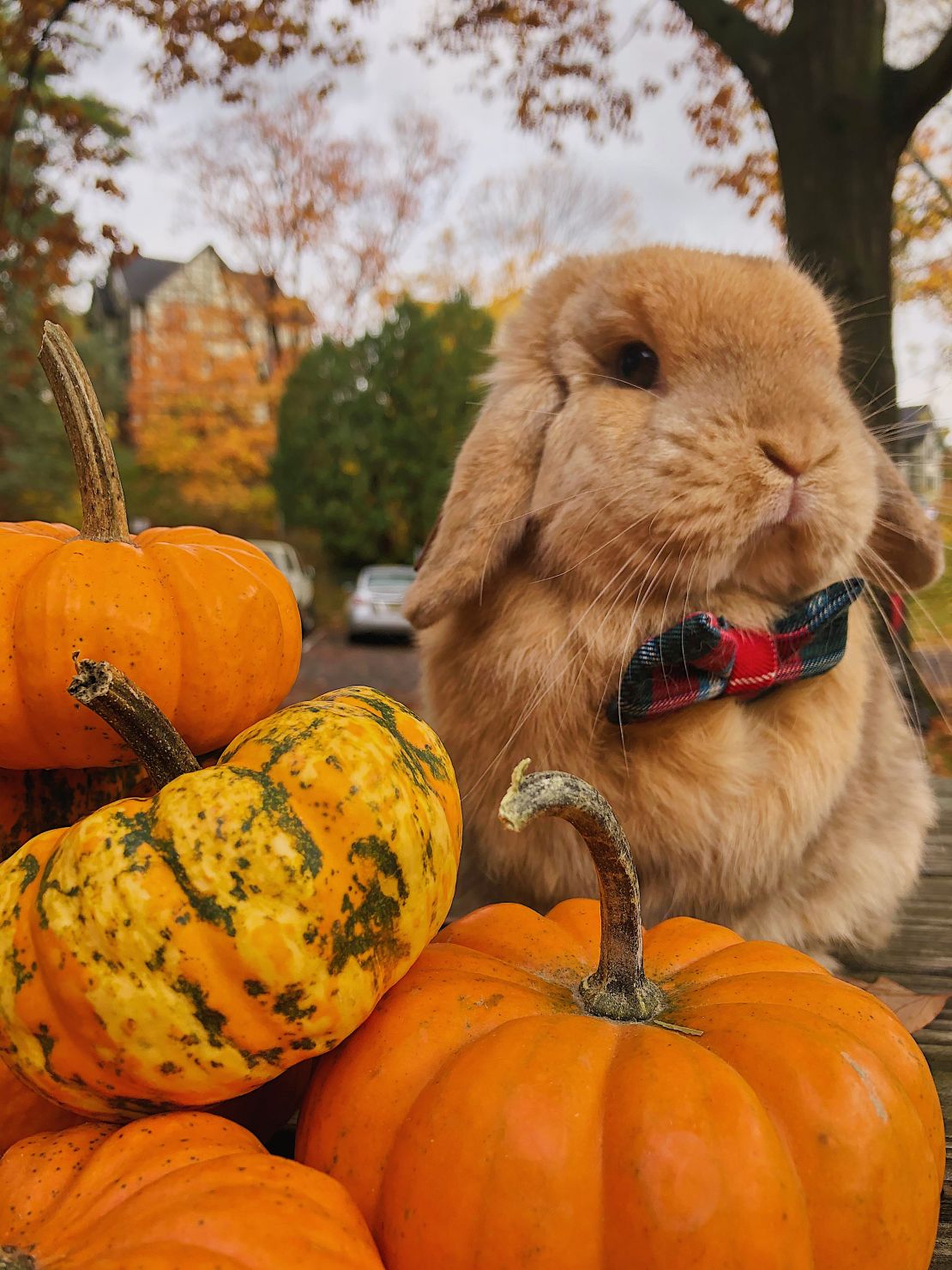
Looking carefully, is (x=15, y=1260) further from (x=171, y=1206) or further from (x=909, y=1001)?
(x=909, y=1001)

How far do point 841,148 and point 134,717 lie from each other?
4432 millimetres

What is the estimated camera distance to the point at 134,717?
1022mm

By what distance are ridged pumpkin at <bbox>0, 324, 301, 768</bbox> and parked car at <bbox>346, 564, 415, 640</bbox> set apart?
44.8ft

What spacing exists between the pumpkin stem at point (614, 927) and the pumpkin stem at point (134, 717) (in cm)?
45

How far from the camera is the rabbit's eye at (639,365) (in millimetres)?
1634

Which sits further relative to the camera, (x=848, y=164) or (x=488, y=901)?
(x=848, y=164)

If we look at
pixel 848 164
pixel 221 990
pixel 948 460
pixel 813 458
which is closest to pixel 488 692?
pixel 813 458

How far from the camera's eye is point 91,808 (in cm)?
142

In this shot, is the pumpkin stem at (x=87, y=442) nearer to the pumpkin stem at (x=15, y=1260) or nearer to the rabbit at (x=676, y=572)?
the rabbit at (x=676, y=572)

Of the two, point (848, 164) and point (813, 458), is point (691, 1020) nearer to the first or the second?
point (813, 458)

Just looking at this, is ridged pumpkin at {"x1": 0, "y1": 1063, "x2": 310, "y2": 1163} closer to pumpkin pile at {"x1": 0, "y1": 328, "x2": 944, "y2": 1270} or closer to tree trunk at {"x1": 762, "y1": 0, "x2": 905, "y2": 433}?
pumpkin pile at {"x1": 0, "y1": 328, "x2": 944, "y2": 1270}

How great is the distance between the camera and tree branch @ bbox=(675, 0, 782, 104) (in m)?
4.44

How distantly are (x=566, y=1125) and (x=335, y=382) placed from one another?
58.4 ft

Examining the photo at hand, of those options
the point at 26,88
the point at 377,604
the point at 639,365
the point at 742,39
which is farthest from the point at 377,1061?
the point at 377,604
